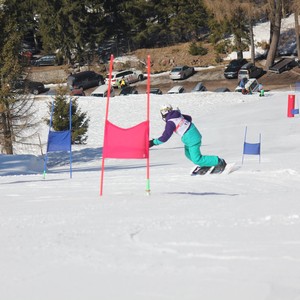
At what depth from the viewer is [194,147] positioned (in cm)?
1163

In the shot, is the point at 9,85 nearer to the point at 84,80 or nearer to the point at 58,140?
the point at 58,140

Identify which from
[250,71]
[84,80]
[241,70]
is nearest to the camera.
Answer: [241,70]

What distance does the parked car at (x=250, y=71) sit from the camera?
48.5 metres

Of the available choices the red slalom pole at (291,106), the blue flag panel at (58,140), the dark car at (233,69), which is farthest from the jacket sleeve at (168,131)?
the dark car at (233,69)

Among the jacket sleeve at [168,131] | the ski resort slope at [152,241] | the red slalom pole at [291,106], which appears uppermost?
the red slalom pole at [291,106]

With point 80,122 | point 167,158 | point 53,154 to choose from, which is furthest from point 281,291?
point 80,122

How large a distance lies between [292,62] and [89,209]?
154 ft

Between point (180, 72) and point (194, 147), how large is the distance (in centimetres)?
4107

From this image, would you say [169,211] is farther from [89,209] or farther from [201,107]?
[201,107]

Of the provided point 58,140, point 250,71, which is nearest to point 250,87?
point 250,71

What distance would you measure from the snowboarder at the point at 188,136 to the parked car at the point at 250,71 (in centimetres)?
3669

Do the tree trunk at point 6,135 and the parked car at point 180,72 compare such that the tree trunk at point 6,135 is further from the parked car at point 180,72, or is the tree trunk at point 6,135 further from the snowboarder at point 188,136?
the parked car at point 180,72

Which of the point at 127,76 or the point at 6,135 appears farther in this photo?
the point at 127,76

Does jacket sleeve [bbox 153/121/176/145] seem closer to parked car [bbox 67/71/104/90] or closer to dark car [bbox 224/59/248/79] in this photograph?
dark car [bbox 224/59/248/79]
